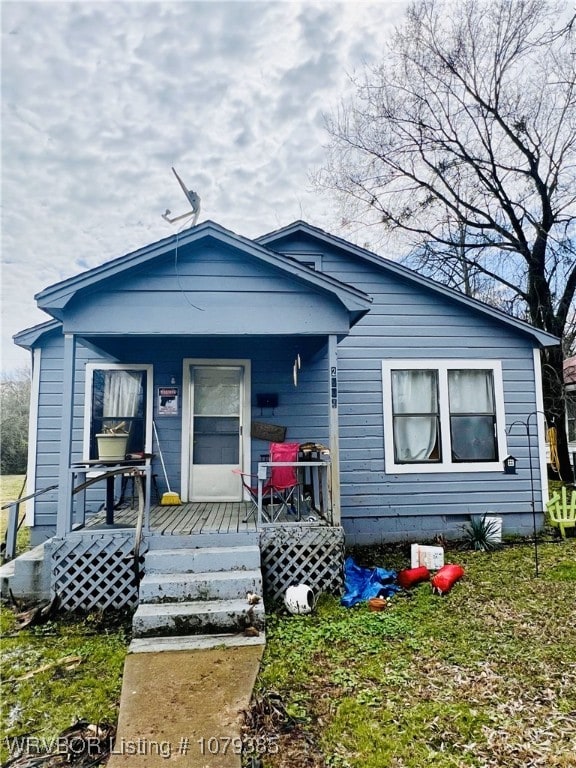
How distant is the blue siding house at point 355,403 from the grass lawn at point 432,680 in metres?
2.15

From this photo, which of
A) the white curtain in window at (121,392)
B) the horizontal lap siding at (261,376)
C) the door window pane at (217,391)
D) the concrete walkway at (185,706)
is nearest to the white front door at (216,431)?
the door window pane at (217,391)

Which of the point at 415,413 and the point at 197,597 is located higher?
the point at 415,413

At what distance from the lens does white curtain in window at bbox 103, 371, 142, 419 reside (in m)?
6.97

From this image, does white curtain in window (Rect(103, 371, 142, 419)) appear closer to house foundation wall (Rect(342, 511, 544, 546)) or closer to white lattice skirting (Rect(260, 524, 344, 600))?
white lattice skirting (Rect(260, 524, 344, 600))

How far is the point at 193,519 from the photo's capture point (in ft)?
18.2

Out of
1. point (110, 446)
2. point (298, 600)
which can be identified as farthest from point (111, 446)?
point (298, 600)

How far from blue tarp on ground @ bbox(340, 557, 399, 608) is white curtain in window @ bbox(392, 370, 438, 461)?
2.16 metres

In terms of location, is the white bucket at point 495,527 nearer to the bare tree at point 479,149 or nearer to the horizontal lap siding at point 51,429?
the bare tree at point 479,149

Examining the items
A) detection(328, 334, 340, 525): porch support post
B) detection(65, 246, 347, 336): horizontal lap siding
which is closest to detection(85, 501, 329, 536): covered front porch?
detection(328, 334, 340, 525): porch support post

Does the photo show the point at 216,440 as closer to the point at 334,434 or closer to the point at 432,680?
the point at 334,434

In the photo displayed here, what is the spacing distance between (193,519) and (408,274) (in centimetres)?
480

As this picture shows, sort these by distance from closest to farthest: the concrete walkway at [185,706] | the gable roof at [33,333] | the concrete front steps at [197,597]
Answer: the concrete walkway at [185,706], the concrete front steps at [197,597], the gable roof at [33,333]

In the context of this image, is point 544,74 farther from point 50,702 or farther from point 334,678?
point 50,702

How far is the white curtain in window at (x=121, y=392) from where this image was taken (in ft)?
22.9
